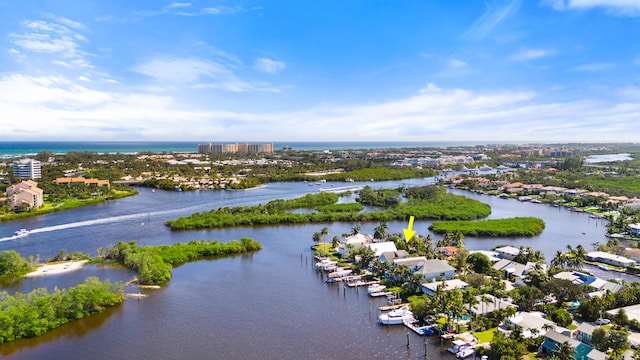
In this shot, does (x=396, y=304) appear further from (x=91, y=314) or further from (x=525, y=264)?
(x=91, y=314)

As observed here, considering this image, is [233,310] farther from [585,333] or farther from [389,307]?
[585,333]

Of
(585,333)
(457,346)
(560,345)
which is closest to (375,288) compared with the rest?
(457,346)

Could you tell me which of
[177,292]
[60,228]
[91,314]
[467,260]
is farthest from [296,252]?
[60,228]

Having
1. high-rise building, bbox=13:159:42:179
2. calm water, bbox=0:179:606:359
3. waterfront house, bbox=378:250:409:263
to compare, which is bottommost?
calm water, bbox=0:179:606:359

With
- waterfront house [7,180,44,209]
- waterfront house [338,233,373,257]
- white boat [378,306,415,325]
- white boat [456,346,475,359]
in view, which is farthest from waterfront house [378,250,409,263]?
waterfront house [7,180,44,209]

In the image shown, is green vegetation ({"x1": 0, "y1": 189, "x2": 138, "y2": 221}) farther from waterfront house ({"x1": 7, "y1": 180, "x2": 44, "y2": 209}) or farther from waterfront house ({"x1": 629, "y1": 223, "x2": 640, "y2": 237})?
waterfront house ({"x1": 629, "y1": 223, "x2": 640, "y2": 237})

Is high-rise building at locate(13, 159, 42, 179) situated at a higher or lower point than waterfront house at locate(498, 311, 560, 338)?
higher

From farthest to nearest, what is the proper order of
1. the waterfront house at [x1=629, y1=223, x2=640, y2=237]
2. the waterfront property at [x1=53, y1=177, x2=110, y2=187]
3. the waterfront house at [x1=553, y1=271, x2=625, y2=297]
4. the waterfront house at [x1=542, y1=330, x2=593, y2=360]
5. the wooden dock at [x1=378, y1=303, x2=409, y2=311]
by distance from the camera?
the waterfront property at [x1=53, y1=177, x2=110, y2=187], the waterfront house at [x1=629, y1=223, x2=640, y2=237], the waterfront house at [x1=553, y1=271, x2=625, y2=297], the wooden dock at [x1=378, y1=303, x2=409, y2=311], the waterfront house at [x1=542, y1=330, x2=593, y2=360]
